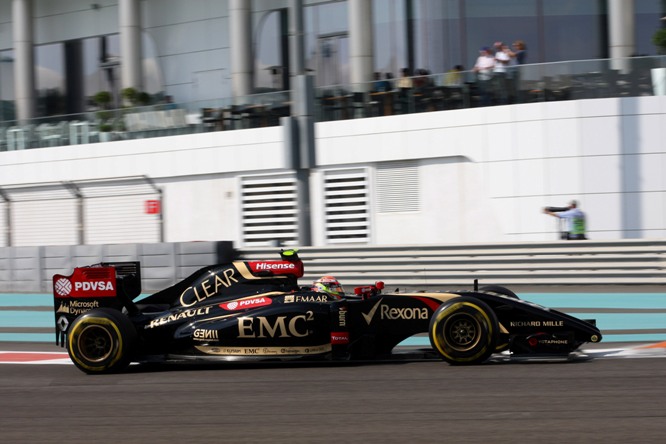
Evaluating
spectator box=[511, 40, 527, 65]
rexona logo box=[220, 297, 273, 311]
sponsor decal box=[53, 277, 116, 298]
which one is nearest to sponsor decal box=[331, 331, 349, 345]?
rexona logo box=[220, 297, 273, 311]

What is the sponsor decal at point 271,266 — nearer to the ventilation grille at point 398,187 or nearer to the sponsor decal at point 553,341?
the sponsor decal at point 553,341

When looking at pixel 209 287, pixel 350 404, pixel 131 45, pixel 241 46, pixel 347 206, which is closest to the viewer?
pixel 350 404

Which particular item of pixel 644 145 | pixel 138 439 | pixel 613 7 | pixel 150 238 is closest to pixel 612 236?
pixel 644 145

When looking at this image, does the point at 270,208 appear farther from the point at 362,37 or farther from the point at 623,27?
the point at 623,27

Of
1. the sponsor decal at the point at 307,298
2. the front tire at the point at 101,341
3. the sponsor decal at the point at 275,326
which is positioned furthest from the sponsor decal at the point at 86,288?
the sponsor decal at the point at 307,298

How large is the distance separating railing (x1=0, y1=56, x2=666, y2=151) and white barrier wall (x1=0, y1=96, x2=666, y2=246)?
0.18 metres

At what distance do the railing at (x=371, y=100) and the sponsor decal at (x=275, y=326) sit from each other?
421 inches

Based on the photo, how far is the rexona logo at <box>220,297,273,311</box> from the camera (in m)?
8.10

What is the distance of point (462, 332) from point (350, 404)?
167 centimetres

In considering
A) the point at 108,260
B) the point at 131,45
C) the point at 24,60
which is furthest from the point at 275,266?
the point at 24,60

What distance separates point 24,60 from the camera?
27.7 meters

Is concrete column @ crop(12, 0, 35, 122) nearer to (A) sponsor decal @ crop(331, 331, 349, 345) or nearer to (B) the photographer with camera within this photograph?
(B) the photographer with camera

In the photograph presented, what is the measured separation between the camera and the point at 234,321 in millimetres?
8000

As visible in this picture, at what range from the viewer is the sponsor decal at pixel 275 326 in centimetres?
788
